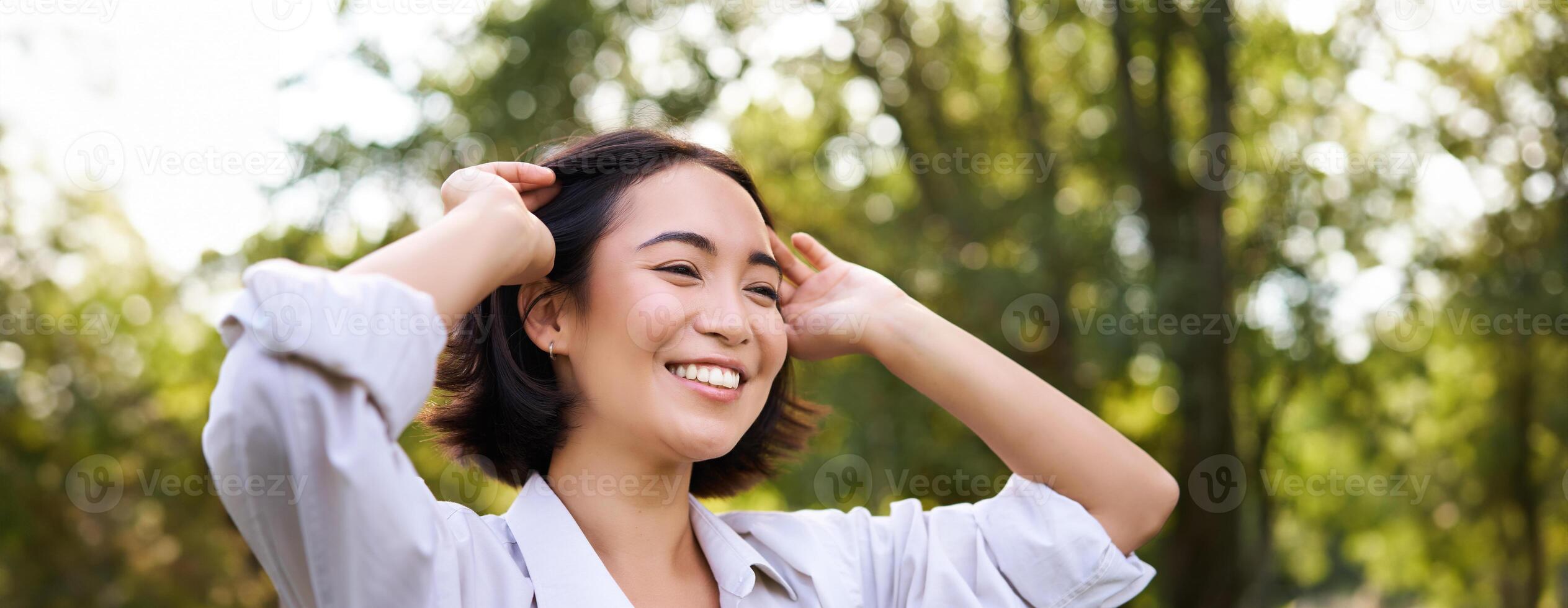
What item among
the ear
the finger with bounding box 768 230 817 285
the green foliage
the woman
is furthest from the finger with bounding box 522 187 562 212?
the green foliage

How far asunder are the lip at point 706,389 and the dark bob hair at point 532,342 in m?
0.20

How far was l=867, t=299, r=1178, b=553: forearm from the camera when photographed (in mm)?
2078

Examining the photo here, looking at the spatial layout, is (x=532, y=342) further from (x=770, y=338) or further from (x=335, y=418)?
(x=335, y=418)

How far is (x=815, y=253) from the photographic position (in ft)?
7.79

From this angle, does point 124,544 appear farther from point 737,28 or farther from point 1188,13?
point 1188,13

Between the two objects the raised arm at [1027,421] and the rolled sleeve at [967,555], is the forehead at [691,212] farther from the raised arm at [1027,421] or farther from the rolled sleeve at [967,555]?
the rolled sleeve at [967,555]

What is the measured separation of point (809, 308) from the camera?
2.29 meters

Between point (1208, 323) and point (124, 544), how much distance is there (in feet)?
28.3

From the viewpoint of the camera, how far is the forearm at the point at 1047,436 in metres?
2.08

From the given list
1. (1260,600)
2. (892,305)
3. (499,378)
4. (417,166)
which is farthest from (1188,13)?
(499,378)

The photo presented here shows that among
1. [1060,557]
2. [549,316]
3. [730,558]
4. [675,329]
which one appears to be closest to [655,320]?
[675,329]

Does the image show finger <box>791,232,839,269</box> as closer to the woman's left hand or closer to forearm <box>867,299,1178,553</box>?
the woman's left hand

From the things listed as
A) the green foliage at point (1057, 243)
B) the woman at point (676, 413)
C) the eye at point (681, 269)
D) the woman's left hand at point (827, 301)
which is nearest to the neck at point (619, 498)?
the woman at point (676, 413)

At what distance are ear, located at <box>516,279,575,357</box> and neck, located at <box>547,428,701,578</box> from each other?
16 centimetres
